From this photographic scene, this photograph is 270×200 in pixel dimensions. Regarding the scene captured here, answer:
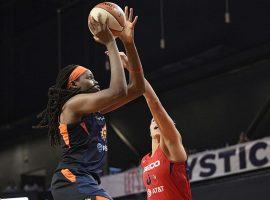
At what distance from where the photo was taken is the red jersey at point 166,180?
5.03 meters

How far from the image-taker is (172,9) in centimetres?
1219

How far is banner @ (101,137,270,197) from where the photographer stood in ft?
32.3

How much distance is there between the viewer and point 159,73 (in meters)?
13.5

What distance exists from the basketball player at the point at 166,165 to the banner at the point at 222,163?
15.5 feet

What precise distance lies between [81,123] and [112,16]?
682 mm

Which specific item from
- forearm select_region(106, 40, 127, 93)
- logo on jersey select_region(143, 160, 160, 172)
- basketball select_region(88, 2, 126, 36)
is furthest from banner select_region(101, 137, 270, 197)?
forearm select_region(106, 40, 127, 93)

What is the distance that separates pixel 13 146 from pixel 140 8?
19.7ft

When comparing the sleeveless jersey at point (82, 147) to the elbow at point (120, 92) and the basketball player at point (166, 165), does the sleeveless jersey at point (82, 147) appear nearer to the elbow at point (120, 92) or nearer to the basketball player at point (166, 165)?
the elbow at point (120, 92)

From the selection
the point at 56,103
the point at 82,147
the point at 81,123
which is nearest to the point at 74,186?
the point at 82,147

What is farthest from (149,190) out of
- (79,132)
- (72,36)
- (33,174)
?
(33,174)

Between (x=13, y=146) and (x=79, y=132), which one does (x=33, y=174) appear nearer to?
(x=13, y=146)

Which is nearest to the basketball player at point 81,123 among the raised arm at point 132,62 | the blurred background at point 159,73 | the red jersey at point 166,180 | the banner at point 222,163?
the raised arm at point 132,62

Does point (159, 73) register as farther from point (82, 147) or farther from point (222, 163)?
point (82, 147)

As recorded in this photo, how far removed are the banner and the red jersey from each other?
4731mm
